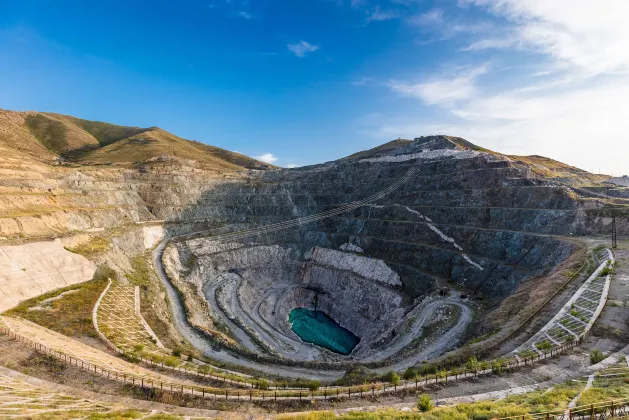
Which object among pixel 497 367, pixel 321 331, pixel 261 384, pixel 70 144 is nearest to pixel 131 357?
pixel 261 384

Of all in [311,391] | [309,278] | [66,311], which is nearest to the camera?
[311,391]

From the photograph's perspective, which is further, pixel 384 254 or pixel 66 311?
pixel 384 254

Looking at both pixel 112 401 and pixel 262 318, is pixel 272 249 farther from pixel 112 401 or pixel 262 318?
pixel 112 401

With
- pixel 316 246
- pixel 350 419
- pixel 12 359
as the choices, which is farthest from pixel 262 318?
pixel 350 419

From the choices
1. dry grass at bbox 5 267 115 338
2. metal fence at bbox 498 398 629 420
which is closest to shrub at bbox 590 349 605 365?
metal fence at bbox 498 398 629 420

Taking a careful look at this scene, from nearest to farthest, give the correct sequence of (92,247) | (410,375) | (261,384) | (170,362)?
(410,375), (261,384), (170,362), (92,247)

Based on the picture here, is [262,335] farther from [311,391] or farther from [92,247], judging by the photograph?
[311,391]

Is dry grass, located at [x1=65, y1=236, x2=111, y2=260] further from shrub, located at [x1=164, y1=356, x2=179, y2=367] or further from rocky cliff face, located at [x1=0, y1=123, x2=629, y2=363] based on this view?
shrub, located at [x1=164, y1=356, x2=179, y2=367]
